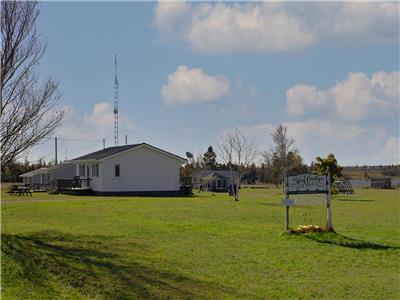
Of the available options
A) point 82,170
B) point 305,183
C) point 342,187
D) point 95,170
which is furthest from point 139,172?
point 305,183

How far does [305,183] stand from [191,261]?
6394mm

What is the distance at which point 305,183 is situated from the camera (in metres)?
16.9

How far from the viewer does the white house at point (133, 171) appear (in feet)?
Result: 138

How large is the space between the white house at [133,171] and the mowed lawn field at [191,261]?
23.9 m

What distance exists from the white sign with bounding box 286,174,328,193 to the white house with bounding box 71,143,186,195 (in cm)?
2648

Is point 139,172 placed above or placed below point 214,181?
above

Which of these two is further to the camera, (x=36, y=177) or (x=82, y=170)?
(x=36, y=177)

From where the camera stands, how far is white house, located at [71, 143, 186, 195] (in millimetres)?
42188

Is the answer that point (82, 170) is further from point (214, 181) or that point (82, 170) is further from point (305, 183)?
point (305, 183)

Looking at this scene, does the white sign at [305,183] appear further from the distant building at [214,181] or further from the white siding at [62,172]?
the distant building at [214,181]

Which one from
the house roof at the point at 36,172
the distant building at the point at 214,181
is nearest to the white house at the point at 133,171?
the house roof at the point at 36,172

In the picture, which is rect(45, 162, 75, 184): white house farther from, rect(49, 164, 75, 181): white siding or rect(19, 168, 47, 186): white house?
rect(19, 168, 47, 186): white house

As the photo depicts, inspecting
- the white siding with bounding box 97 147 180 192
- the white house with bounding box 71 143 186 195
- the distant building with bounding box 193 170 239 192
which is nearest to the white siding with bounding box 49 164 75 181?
the white house with bounding box 71 143 186 195

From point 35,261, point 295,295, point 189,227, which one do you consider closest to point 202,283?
point 295,295
